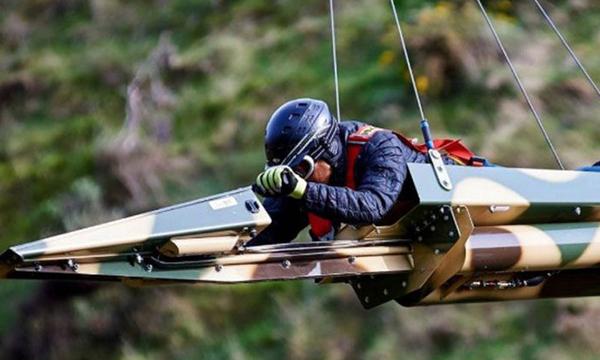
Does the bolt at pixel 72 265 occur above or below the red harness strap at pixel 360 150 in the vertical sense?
above

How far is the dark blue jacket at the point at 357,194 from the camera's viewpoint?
669 cm

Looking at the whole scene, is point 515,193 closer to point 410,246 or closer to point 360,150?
point 410,246

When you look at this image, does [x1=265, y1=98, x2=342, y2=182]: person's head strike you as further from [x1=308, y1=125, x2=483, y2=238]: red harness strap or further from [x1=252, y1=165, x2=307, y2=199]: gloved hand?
[x1=252, y1=165, x2=307, y2=199]: gloved hand

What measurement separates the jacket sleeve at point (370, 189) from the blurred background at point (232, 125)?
502 cm

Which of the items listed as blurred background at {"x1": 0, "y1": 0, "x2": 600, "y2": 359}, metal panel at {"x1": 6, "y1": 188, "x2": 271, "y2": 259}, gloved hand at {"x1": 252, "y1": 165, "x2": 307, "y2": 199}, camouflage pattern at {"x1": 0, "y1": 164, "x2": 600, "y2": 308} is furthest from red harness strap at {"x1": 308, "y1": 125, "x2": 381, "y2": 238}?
blurred background at {"x1": 0, "y1": 0, "x2": 600, "y2": 359}

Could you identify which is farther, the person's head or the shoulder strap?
the shoulder strap

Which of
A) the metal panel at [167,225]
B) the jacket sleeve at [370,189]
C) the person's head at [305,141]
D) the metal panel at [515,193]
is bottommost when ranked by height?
the metal panel at [515,193]

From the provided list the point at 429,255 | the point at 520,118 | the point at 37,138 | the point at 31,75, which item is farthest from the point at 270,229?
the point at 31,75

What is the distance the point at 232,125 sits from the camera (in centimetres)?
1592

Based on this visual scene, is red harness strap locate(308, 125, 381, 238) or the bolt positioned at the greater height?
the bolt

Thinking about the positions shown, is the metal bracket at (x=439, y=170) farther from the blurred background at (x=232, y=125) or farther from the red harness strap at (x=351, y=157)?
the blurred background at (x=232, y=125)

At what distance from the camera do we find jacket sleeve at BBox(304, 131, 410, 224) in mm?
6676

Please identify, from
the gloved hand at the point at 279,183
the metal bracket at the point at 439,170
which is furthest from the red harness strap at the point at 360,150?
the gloved hand at the point at 279,183

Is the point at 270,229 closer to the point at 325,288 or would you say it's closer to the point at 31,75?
the point at 325,288
